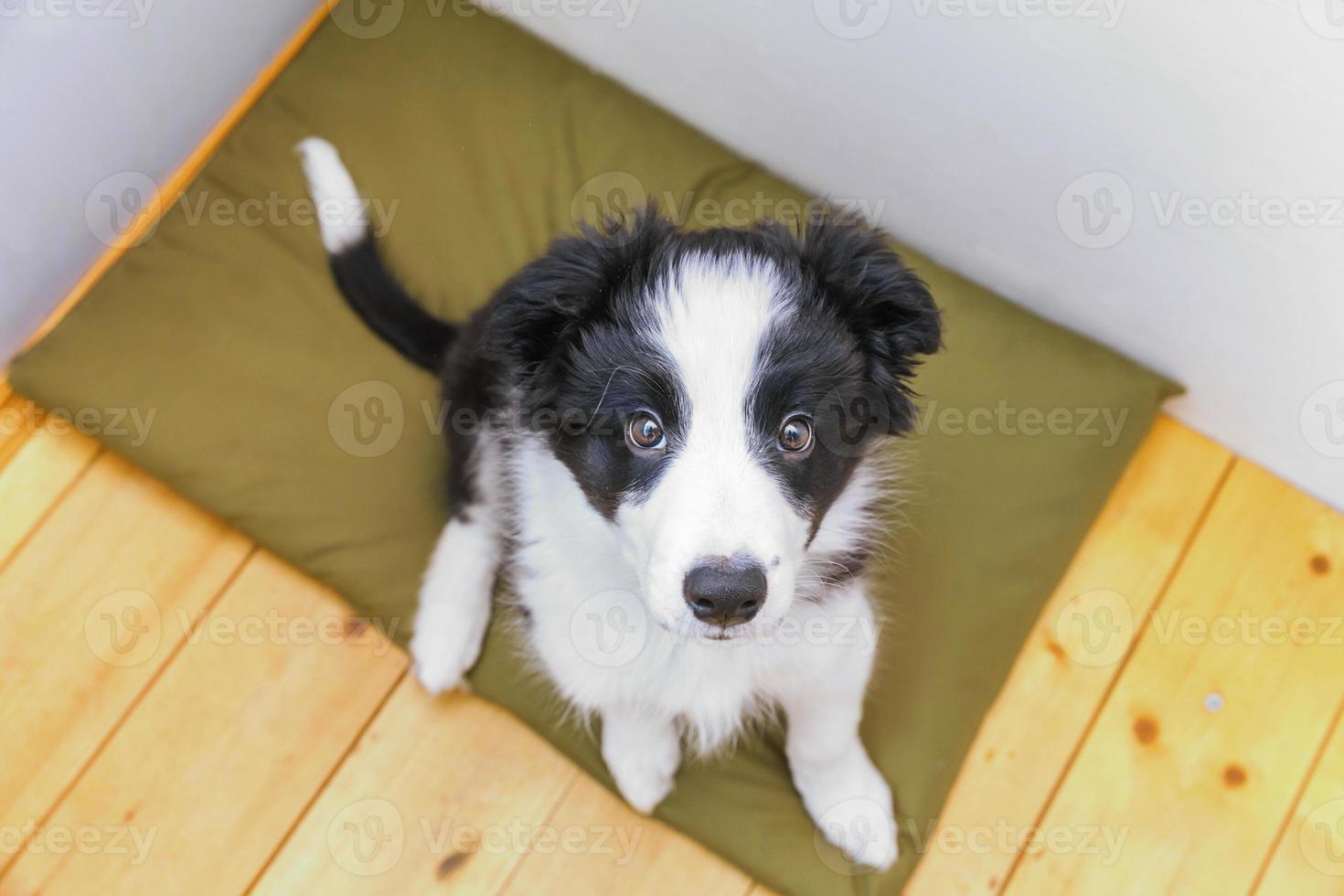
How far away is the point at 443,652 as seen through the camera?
2.35m

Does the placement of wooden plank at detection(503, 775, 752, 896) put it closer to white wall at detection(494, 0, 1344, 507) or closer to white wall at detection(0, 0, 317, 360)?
white wall at detection(494, 0, 1344, 507)

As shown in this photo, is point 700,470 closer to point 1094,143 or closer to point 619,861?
point 619,861

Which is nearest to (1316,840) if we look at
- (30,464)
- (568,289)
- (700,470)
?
(700,470)

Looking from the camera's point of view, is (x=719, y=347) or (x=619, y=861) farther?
(x=619, y=861)

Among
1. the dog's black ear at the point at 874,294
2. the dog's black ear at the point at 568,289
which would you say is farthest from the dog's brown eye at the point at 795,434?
the dog's black ear at the point at 568,289

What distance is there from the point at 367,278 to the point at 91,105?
2.61 ft

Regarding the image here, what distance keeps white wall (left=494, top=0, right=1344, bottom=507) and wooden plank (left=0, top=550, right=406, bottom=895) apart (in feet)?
5.14

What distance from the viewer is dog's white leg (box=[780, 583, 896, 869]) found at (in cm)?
207

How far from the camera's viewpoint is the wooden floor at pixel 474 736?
2365 mm

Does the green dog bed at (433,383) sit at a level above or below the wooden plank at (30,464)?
A: above

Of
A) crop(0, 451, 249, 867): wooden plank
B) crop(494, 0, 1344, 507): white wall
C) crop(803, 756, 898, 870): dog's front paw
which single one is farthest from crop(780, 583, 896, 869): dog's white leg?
crop(0, 451, 249, 867): wooden plank

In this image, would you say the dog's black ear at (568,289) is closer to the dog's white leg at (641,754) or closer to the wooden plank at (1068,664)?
the dog's white leg at (641,754)

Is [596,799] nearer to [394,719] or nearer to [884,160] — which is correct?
[394,719]

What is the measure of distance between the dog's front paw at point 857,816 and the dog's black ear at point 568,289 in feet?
3.55
